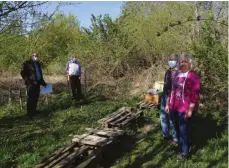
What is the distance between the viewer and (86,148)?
18.7ft

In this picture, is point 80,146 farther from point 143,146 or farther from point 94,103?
point 94,103

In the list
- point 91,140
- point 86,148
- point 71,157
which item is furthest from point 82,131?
point 71,157

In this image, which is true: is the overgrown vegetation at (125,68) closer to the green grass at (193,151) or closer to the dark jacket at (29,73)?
the green grass at (193,151)

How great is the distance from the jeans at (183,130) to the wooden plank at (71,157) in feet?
5.23

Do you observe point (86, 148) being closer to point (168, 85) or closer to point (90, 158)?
point (90, 158)

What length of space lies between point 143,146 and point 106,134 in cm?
76

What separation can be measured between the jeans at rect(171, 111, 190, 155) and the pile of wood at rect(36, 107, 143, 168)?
3.99 feet

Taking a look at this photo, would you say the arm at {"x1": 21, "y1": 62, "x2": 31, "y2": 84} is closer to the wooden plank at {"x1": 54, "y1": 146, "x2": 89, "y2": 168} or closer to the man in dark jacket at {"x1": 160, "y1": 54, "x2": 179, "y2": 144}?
the wooden plank at {"x1": 54, "y1": 146, "x2": 89, "y2": 168}

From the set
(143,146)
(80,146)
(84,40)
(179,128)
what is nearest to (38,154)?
(80,146)

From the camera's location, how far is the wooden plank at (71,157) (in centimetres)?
500

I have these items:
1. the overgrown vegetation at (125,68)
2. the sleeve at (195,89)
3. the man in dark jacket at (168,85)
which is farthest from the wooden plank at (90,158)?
the sleeve at (195,89)

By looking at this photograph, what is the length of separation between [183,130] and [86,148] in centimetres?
165

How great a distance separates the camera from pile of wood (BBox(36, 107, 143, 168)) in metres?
5.09

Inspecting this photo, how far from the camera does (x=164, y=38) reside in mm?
14680
